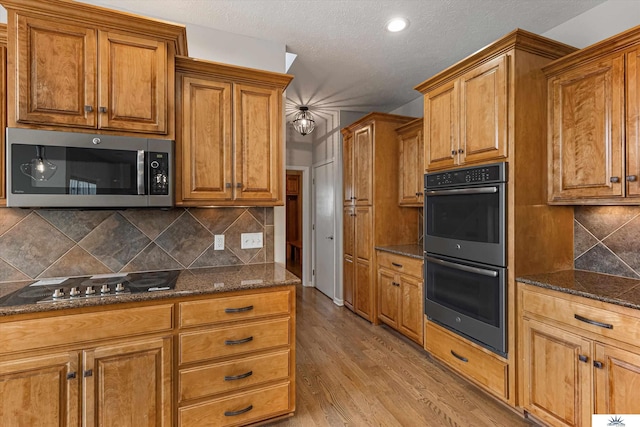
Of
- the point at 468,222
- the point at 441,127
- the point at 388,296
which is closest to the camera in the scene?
the point at 468,222

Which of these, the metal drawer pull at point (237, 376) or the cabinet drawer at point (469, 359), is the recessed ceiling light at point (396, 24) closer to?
the cabinet drawer at point (469, 359)

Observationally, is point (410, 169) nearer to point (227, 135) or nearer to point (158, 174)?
point (227, 135)

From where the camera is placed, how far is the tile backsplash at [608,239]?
1983mm

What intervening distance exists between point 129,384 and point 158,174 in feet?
3.70

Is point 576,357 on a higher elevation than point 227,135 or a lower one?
lower

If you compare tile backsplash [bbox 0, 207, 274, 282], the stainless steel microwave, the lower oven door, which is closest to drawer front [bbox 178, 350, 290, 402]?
tile backsplash [bbox 0, 207, 274, 282]

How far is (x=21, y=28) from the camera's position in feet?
5.24

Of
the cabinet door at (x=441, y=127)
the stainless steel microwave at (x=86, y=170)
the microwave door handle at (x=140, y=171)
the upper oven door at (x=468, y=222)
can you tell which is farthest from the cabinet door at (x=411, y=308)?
the microwave door handle at (x=140, y=171)

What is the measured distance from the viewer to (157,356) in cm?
165

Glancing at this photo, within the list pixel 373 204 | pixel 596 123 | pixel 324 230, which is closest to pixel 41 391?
pixel 373 204

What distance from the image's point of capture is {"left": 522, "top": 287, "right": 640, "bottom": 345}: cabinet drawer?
151 cm

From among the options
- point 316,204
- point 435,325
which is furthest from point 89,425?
point 316,204

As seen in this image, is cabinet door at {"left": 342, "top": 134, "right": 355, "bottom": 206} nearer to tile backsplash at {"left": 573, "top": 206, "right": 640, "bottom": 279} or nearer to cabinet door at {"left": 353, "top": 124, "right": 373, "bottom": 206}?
cabinet door at {"left": 353, "top": 124, "right": 373, "bottom": 206}

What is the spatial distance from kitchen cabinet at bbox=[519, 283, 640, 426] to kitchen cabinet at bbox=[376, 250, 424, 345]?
1064 mm
